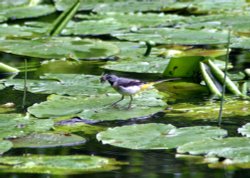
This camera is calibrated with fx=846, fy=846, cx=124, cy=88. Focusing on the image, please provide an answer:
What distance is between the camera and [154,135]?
12.3ft

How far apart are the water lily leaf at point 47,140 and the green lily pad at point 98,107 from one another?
34 centimetres

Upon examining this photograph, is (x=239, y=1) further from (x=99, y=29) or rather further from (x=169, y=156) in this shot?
(x=169, y=156)

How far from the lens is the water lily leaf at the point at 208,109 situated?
4.28 meters

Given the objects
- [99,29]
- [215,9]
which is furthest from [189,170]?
[215,9]

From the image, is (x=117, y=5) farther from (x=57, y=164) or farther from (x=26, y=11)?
(x=57, y=164)

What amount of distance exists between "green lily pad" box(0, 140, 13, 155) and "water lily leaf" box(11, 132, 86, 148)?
43 millimetres

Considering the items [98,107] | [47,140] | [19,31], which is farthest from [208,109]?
[19,31]

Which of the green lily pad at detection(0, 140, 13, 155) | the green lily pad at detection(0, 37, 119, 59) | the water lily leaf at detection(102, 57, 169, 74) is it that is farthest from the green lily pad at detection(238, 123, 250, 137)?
the green lily pad at detection(0, 37, 119, 59)

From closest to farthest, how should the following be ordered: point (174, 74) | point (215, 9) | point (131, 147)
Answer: point (131, 147) → point (174, 74) → point (215, 9)

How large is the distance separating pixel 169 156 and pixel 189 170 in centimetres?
21

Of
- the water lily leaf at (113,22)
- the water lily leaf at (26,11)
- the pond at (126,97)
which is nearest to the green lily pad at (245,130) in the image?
the pond at (126,97)

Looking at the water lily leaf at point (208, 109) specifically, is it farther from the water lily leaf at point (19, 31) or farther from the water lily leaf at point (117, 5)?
the water lily leaf at point (117, 5)

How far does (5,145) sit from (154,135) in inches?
25.9

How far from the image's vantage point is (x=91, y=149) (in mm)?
3674
